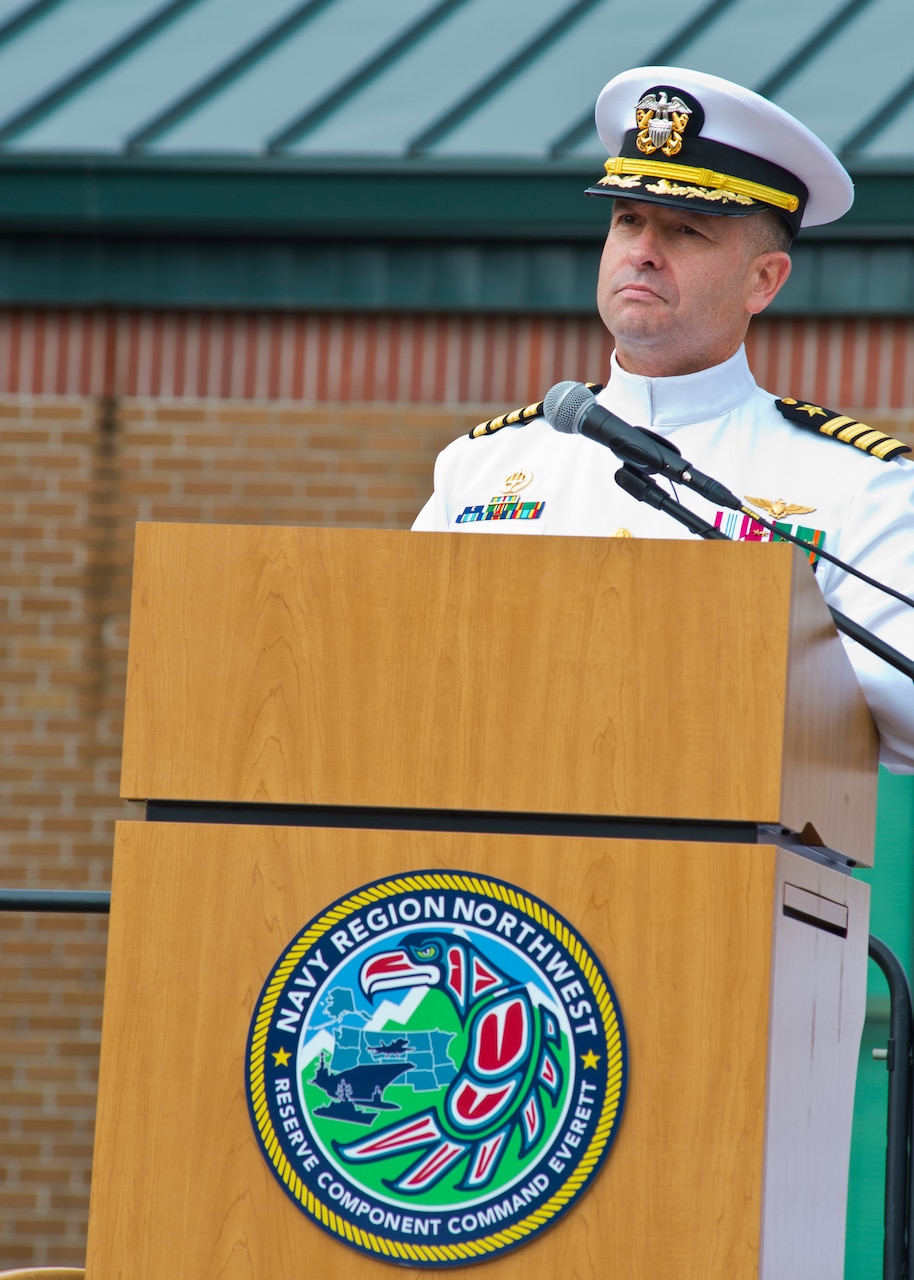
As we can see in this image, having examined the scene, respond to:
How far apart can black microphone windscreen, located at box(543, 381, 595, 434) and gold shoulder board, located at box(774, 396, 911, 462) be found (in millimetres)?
688

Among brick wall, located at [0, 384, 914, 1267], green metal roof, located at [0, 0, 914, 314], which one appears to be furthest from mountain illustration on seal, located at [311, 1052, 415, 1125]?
green metal roof, located at [0, 0, 914, 314]

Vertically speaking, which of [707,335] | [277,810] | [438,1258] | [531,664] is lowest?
[438,1258]

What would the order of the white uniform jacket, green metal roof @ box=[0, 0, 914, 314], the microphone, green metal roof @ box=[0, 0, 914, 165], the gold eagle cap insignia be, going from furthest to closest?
green metal roof @ box=[0, 0, 914, 165] < green metal roof @ box=[0, 0, 914, 314] < the gold eagle cap insignia < the white uniform jacket < the microphone

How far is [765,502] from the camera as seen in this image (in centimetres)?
257

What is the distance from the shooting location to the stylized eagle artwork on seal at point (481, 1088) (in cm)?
159

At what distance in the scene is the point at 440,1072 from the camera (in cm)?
161

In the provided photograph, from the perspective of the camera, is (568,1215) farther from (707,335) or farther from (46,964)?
(46,964)

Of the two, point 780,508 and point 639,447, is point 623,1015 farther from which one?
point 780,508

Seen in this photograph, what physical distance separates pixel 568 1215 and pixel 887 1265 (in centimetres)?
150

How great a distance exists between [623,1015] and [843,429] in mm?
1270

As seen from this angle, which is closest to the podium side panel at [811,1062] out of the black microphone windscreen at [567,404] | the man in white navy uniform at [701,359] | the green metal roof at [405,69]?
the black microphone windscreen at [567,404]

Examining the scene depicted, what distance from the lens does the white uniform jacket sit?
243cm

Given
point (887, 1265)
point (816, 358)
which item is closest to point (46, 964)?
point (816, 358)

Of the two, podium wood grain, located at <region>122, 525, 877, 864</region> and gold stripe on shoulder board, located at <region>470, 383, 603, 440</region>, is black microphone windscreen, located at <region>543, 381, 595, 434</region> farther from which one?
gold stripe on shoulder board, located at <region>470, 383, 603, 440</region>
